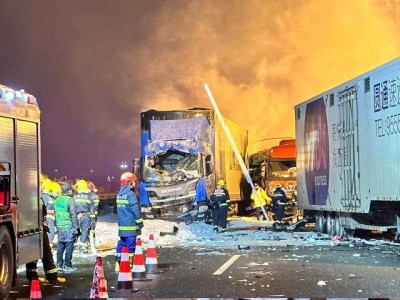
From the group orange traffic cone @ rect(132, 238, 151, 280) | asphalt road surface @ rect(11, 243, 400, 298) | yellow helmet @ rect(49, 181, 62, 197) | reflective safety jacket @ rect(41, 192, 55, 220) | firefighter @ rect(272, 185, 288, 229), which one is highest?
yellow helmet @ rect(49, 181, 62, 197)

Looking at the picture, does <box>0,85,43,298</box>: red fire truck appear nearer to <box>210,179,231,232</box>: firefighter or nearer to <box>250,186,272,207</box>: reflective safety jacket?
<box>210,179,231,232</box>: firefighter

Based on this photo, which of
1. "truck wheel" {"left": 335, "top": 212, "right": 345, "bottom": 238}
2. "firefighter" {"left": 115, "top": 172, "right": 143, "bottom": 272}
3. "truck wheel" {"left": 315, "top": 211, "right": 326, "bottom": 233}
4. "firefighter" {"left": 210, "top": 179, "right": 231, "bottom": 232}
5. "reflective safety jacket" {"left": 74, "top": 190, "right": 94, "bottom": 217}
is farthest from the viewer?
"firefighter" {"left": 210, "top": 179, "right": 231, "bottom": 232}

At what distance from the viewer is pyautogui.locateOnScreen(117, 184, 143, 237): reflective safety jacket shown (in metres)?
12.7

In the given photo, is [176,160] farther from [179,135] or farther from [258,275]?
[258,275]

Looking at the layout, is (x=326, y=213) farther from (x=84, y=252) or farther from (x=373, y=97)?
(x=84, y=252)

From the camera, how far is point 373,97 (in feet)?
55.8

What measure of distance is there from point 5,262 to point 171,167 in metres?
17.5

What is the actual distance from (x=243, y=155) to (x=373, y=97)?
1807cm

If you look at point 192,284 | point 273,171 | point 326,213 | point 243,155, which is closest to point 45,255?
point 192,284

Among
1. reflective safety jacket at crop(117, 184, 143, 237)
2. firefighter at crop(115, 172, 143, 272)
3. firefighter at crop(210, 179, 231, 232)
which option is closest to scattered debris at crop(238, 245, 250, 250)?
firefighter at crop(115, 172, 143, 272)

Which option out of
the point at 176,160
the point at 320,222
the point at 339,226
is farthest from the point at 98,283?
the point at 176,160

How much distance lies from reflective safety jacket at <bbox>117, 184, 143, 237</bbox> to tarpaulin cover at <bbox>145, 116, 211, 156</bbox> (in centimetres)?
1339

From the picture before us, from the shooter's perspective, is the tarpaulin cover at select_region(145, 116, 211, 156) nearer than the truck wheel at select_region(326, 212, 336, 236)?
No

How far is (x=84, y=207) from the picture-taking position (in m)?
15.6
